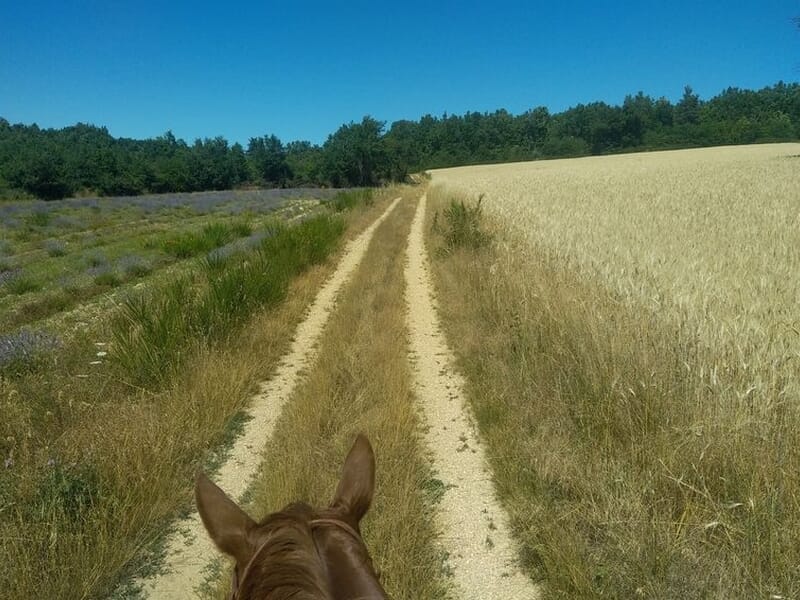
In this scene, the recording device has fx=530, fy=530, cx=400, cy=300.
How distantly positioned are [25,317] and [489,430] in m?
10.8

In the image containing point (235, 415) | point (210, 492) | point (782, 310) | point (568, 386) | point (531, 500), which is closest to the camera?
point (210, 492)

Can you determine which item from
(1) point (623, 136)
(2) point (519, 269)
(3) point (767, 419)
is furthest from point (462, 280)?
(1) point (623, 136)

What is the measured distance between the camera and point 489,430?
520cm

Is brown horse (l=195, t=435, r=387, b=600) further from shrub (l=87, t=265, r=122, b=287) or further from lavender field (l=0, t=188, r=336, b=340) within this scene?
shrub (l=87, t=265, r=122, b=287)

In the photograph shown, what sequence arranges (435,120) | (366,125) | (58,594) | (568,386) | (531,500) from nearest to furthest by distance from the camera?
(58,594) < (531,500) < (568,386) < (366,125) < (435,120)

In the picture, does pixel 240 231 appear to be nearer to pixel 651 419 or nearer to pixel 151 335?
pixel 151 335

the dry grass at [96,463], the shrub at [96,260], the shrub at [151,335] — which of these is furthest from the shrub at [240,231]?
the dry grass at [96,463]

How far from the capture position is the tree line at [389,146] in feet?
229

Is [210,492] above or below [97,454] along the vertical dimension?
above

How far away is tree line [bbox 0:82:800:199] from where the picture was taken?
69.9 m

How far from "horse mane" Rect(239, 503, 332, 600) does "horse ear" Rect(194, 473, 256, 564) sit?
0.27ft

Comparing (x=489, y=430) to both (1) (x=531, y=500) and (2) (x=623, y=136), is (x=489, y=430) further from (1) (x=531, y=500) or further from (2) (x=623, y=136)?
(2) (x=623, y=136)

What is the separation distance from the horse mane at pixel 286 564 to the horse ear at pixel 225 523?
8cm

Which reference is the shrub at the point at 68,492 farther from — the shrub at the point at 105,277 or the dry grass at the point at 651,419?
the shrub at the point at 105,277
